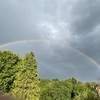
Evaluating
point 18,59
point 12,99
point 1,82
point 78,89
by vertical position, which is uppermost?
point 78,89

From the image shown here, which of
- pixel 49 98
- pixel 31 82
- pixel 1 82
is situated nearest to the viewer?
pixel 1 82

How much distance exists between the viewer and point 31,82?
7806cm

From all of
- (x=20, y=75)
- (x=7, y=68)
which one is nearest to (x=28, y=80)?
(x=20, y=75)

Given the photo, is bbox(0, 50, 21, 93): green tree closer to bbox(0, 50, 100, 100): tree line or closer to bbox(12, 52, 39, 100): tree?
bbox(0, 50, 100, 100): tree line

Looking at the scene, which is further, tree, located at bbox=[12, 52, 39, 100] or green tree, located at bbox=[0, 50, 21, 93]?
tree, located at bbox=[12, 52, 39, 100]

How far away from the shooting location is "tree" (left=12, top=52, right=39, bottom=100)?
75500 mm

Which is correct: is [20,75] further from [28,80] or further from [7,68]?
[7,68]

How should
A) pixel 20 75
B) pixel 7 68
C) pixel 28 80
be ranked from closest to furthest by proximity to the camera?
pixel 7 68, pixel 20 75, pixel 28 80

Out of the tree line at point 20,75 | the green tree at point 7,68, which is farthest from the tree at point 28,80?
the green tree at point 7,68

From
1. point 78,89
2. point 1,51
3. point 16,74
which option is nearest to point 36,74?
point 16,74

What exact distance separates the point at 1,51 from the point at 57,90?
36.3 metres

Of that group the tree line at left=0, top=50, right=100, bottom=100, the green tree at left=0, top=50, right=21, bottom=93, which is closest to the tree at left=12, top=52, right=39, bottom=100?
the tree line at left=0, top=50, right=100, bottom=100

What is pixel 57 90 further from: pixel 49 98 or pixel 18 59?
pixel 18 59

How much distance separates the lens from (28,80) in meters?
77.6
